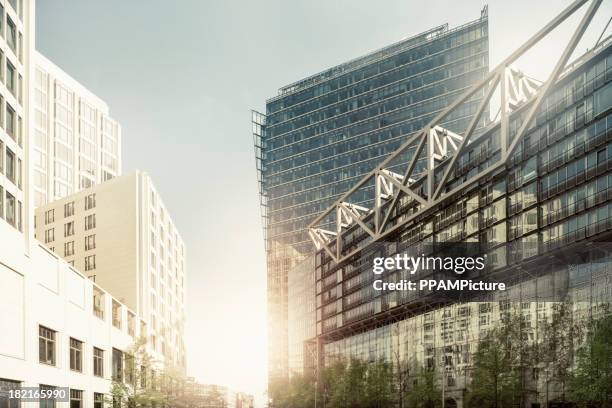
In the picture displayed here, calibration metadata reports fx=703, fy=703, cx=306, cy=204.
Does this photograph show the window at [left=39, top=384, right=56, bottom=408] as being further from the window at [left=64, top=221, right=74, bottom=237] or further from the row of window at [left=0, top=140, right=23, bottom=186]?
the window at [left=64, top=221, right=74, bottom=237]

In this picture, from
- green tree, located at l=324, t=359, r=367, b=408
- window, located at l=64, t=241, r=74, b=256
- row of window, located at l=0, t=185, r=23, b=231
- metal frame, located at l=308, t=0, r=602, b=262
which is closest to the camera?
row of window, located at l=0, t=185, r=23, b=231

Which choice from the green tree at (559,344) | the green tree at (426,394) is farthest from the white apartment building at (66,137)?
the green tree at (559,344)

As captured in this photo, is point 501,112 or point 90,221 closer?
point 501,112

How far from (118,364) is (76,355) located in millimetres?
14376

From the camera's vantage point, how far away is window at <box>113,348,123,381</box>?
214ft

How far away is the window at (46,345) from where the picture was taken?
4434cm

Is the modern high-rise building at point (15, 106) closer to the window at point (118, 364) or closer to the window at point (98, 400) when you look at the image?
the window at point (98, 400)

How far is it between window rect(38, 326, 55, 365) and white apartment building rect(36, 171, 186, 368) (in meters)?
43.4

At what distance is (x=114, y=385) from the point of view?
2355 inches

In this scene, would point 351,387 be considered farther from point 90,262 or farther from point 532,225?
point 90,262

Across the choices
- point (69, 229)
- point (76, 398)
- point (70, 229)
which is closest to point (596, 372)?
point (76, 398)

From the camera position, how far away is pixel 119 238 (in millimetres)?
95000

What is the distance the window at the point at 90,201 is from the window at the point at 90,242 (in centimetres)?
427

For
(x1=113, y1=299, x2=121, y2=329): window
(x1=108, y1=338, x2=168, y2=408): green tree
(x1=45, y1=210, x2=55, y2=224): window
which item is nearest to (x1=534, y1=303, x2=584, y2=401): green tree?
(x1=108, y1=338, x2=168, y2=408): green tree
